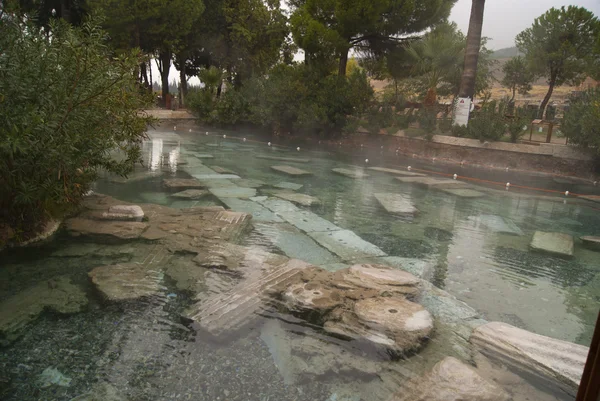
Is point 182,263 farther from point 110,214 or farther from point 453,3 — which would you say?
point 453,3

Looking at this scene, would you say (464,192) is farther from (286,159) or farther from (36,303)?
(36,303)

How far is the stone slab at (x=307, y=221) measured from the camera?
185 inches

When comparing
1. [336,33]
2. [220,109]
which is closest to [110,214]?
[336,33]

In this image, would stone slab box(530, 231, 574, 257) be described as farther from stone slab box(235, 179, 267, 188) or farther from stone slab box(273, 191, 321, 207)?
stone slab box(235, 179, 267, 188)

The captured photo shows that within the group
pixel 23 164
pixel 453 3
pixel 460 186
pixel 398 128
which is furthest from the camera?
pixel 453 3

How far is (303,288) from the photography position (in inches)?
117

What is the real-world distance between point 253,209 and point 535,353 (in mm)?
3628

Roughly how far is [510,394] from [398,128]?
42.9 ft

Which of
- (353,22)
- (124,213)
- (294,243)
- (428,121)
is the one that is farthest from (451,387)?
(353,22)

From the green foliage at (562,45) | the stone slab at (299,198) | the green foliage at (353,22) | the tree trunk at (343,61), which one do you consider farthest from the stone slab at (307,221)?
the green foliage at (562,45)

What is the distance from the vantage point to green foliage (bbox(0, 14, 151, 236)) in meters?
2.91

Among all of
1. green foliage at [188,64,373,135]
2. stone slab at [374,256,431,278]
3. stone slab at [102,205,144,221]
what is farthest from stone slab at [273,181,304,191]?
green foliage at [188,64,373,135]

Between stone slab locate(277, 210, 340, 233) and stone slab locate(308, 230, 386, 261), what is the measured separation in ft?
0.45

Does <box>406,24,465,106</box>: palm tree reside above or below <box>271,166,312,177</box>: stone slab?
above
